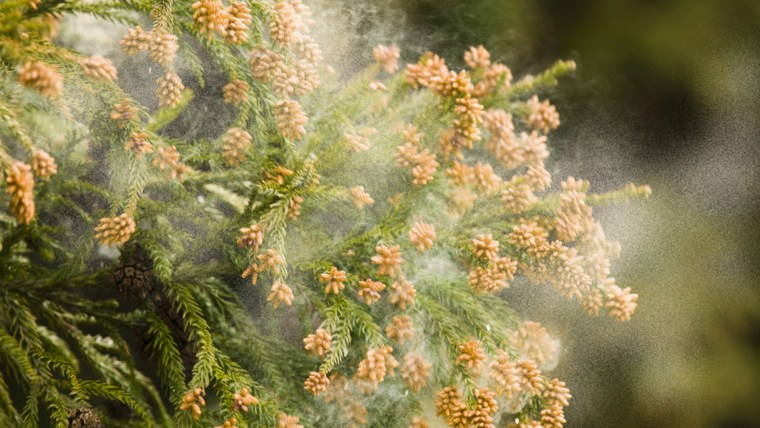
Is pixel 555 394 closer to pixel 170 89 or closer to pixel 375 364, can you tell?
pixel 375 364

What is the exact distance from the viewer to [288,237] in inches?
28.8

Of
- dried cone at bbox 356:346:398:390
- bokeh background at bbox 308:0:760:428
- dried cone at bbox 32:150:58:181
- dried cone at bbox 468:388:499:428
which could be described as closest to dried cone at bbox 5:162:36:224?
dried cone at bbox 32:150:58:181

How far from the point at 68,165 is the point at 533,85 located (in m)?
0.55

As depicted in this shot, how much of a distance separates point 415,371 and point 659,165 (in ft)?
2.26

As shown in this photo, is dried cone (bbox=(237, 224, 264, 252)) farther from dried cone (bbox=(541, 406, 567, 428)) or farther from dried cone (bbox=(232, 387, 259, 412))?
dried cone (bbox=(541, 406, 567, 428))

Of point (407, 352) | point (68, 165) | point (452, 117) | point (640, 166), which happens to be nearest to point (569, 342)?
point (640, 166)

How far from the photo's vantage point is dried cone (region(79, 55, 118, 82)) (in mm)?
571

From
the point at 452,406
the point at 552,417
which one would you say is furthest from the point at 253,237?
the point at 552,417

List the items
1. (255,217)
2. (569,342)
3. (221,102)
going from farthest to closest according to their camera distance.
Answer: (569,342), (221,102), (255,217)

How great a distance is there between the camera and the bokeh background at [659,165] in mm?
1087

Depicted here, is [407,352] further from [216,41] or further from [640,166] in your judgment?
[640,166]

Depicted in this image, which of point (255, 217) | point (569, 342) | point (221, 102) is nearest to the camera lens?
point (255, 217)

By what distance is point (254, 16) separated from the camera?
69cm

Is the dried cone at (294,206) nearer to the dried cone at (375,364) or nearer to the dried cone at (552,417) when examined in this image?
the dried cone at (375,364)
